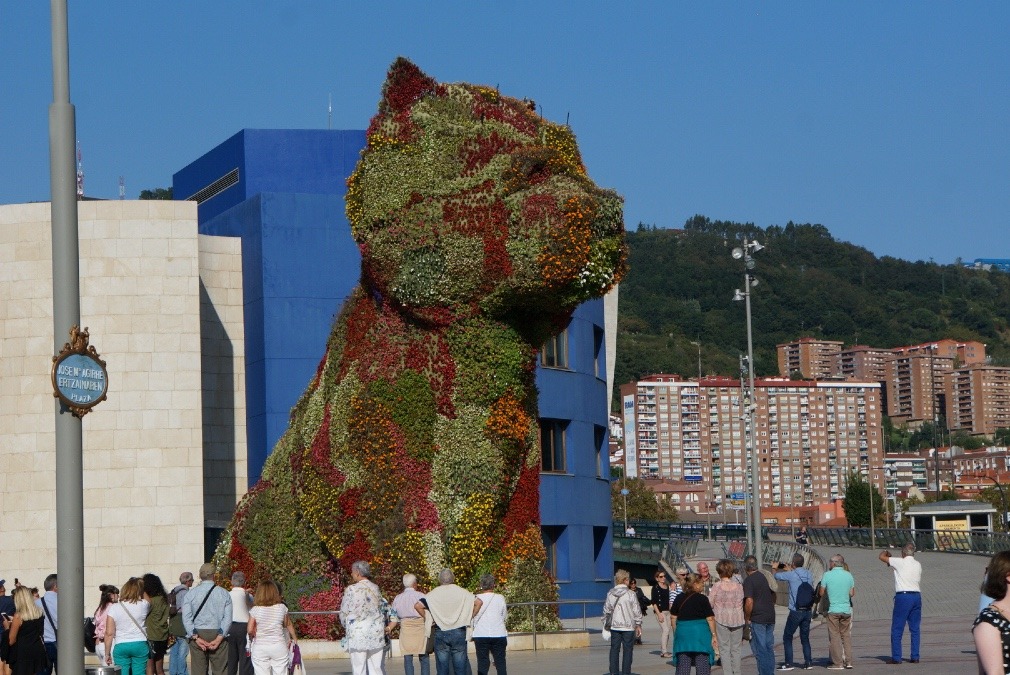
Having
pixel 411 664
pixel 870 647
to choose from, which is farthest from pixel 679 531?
pixel 411 664

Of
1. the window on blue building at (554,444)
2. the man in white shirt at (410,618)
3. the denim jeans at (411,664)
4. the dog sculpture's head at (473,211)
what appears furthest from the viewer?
the window on blue building at (554,444)

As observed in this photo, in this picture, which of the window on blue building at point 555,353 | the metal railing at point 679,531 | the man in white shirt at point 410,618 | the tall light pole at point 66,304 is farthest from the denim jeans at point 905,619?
the metal railing at point 679,531

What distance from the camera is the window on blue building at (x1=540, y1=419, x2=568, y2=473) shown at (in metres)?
39.1

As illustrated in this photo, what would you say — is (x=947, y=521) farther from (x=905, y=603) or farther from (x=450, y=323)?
(x=450, y=323)

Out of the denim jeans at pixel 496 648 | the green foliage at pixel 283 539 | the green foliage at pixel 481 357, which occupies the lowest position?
the denim jeans at pixel 496 648

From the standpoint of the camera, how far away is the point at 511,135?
1599cm

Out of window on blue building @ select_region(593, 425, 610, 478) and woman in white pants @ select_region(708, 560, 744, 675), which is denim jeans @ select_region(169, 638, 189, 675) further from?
window on blue building @ select_region(593, 425, 610, 478)

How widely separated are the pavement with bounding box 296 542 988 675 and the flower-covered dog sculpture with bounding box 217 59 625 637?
1.94 metres

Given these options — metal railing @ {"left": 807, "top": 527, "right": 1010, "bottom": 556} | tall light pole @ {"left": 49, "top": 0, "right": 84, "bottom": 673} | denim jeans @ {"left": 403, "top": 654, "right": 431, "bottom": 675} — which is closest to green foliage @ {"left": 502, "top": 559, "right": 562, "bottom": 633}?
denim jeans @ {"left": 403, "top": 654, "right": 431, "bottom": 675}

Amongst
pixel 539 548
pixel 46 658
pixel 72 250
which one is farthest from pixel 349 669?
pixel 72 250

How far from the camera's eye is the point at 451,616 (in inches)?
565

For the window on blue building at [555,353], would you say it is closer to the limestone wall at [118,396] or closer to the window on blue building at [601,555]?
the window on blue building at [601,555]

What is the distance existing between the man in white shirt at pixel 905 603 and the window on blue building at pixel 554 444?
20.3 metres

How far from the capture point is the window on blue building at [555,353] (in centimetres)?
3916
